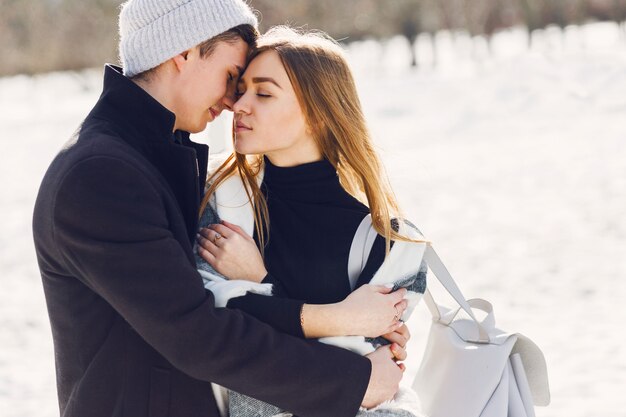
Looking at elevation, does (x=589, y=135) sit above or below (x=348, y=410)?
below

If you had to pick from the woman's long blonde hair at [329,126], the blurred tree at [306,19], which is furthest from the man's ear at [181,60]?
the blurred tree at [306,19]

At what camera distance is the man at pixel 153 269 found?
1.95m

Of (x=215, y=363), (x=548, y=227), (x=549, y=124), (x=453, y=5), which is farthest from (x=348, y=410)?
(x=453, y=5)

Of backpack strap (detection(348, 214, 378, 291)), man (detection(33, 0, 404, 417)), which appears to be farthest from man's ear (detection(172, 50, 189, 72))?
backpack strap (detection(348, 214, 378, 291))

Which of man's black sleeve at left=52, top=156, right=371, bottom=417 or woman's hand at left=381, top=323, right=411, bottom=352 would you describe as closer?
man's black sleeve at left=52, top=156, right=371, bottom=417

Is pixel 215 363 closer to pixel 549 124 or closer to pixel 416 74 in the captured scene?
pixel 549 124

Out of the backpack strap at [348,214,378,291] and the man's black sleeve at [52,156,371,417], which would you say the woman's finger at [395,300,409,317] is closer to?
the backpack strap at [348,214,378,291]

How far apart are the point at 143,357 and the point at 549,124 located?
1319 centimetres

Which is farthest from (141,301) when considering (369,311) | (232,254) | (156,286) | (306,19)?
(306,19)

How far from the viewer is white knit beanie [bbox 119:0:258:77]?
7.54 ft

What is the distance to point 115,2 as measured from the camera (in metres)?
34.9

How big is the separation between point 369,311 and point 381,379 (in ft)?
0.57

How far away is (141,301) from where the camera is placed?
196 centimetres

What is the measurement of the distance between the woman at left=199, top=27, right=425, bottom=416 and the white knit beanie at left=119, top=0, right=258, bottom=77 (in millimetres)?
227
